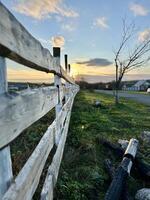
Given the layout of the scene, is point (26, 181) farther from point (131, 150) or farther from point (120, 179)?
point (131, 150)

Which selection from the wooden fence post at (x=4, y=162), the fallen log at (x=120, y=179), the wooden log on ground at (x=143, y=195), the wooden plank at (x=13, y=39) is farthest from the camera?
the wooden log on ground at (x=143, y=195)

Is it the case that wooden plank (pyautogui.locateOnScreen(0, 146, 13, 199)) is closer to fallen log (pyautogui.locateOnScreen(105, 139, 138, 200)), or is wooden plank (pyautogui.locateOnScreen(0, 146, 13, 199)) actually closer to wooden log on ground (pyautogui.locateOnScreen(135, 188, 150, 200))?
fallen log (pyautogui.locateOnScreen(105, 139, 138, 200))

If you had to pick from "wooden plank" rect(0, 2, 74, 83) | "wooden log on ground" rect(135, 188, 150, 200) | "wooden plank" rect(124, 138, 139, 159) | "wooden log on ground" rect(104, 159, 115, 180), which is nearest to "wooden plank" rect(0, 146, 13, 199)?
"wooden plank" rect(0, 2, 74, 83)

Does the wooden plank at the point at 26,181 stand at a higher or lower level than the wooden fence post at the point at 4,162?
lower

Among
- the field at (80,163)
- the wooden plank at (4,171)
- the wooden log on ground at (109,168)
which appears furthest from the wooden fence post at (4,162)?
the wooden log on ground at (109,168)

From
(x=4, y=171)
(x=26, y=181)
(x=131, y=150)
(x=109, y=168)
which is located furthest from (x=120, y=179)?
(x=4, y=171)

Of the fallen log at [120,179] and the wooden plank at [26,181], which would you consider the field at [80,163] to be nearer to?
the fallen log at [120,179]

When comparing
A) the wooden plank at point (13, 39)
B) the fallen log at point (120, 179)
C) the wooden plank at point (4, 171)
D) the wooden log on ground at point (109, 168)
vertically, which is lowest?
the wooden log on ground at point (109, 168)

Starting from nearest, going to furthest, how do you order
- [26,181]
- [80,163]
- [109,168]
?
[26,181]
[109,168]
[80,163]

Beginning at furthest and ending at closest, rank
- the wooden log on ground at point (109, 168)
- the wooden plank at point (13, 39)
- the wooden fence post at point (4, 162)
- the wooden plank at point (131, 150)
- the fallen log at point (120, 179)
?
the wooden plank at point (131, 150) < the wooden log on ground at point (109, 168) < the fallen log at point (120, 179) < the wooden fence post at point (4, 162) < the wooden plank at point (13, 39)

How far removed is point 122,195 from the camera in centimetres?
300

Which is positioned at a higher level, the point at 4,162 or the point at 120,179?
the point at 4,162

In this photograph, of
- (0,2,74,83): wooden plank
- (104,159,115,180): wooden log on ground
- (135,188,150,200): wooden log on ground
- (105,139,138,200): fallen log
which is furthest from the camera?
(104,159,115,180): wooden log on ground

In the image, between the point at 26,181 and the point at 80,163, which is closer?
the point at 26,181
